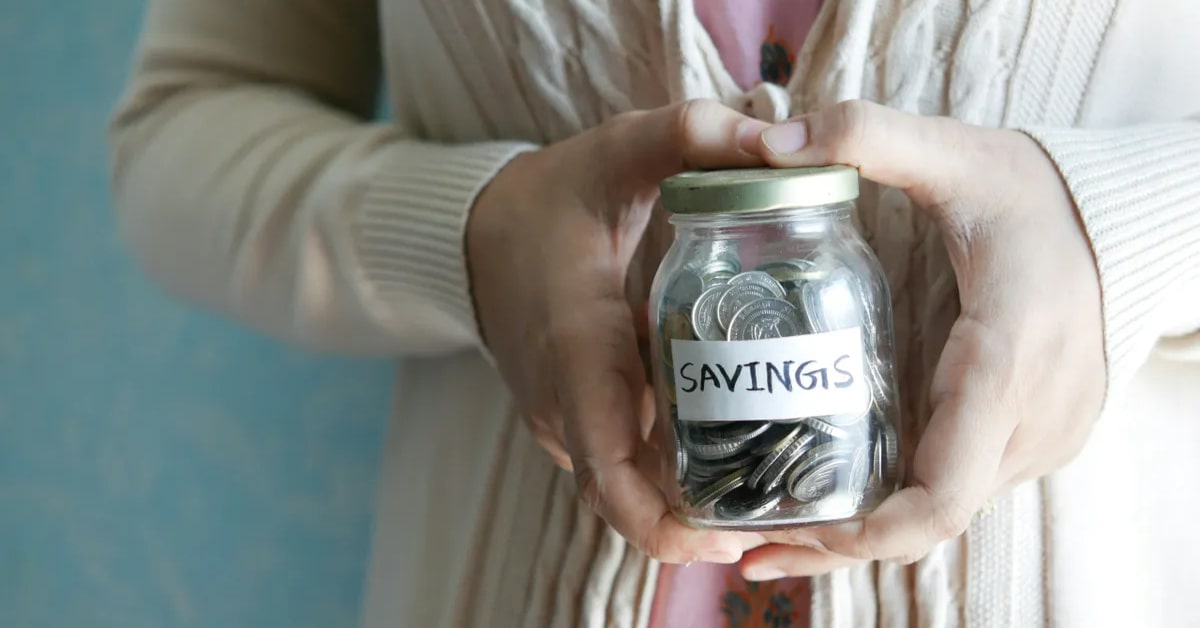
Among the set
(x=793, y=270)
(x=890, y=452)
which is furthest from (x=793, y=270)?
(x=890, y=452)

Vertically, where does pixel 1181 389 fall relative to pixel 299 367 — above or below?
above

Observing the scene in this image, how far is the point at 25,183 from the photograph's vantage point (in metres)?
1.27

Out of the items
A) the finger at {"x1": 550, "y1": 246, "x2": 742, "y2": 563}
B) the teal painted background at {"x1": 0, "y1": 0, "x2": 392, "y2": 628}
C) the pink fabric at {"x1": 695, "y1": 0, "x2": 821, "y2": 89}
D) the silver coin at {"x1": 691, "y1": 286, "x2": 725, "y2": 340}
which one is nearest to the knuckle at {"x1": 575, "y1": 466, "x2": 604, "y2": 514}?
the finger at {"x1": 550, "y1": 246, "x2": 742, "y2": 563}

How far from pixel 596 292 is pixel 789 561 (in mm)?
166

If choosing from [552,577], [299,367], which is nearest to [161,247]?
[552,577]

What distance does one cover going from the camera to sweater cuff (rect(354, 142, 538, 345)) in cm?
59

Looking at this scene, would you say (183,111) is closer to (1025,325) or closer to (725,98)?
(725,98)

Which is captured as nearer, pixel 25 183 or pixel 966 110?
pixel 966 110

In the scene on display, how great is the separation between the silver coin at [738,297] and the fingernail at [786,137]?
0.06 metres

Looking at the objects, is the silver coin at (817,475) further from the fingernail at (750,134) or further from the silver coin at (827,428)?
the fingernail at (750,134)

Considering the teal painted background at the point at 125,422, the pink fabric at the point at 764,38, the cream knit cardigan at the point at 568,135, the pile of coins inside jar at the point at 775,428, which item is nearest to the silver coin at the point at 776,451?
the pile of coins inside jar at the point at 775,428

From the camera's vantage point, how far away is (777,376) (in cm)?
42

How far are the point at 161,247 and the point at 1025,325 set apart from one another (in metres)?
0.58

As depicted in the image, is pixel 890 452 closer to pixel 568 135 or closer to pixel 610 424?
pixel 610 424
